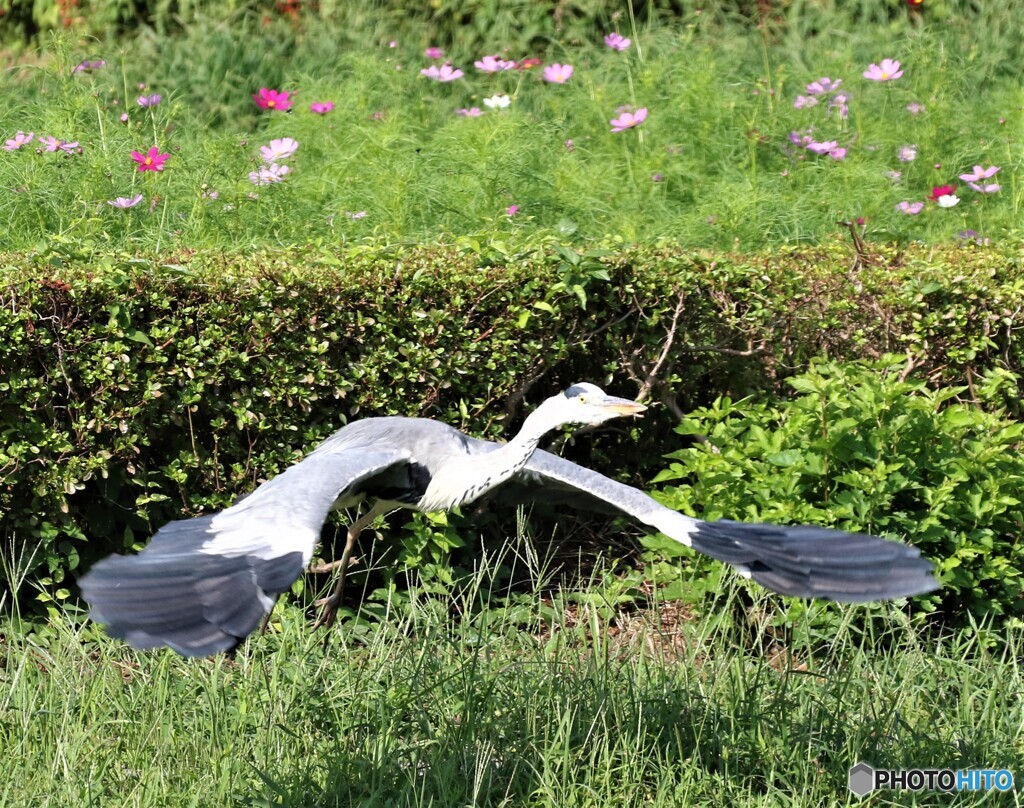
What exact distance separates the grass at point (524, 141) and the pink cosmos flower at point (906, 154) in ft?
0.21

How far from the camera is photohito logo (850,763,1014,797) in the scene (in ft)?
13.0

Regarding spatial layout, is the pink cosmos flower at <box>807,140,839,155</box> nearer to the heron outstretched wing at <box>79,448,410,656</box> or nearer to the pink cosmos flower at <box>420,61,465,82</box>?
the pink cosmos flower at <box>420,61,465,82</box>

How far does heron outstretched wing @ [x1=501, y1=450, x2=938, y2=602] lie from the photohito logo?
2.37ft

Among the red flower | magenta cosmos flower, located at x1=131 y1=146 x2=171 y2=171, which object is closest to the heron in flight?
magenta cosmos flower, located at x1=131 y1=146 x2=171 y2=171

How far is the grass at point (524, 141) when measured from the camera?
6145 millimetres

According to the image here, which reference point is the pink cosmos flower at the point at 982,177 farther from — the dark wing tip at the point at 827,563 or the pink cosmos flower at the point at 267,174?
the dark wing tip at the point at 827,563

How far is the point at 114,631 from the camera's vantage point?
9.12 feet

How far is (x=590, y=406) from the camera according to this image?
4.37 m

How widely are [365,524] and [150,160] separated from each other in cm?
208

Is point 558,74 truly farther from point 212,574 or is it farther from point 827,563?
point 212,574

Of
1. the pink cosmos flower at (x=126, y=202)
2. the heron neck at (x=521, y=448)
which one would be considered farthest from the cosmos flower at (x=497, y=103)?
the heron neck at (x=521, y=448)

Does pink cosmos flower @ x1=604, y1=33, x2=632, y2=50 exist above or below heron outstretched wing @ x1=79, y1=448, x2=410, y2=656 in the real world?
below

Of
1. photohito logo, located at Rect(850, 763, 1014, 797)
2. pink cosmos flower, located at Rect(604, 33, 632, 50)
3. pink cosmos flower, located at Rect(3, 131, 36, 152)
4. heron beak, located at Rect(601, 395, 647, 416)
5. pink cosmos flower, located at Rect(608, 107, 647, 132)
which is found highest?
pink cosmos flower, located at Rect(3, 131, 36, 152)

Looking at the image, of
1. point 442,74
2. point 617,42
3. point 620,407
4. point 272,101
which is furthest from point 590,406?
point 617,42
